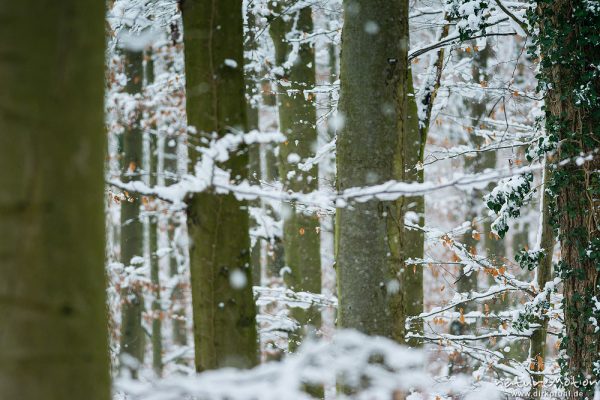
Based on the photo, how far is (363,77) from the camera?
4348mm

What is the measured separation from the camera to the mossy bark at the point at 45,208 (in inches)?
67.2

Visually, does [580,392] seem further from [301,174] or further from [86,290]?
[86,290]

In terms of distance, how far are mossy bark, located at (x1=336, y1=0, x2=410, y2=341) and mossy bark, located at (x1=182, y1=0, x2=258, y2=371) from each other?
1.13 metres

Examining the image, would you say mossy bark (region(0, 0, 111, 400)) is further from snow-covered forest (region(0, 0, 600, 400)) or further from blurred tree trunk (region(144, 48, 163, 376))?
blurred tree trunk (region(144, 48, 163, 376))

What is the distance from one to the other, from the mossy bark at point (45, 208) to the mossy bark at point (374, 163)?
267cm

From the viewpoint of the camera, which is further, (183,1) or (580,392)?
(580,392)

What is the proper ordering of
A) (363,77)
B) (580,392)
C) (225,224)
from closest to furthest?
(225,224) < (363,77) < (580,392)

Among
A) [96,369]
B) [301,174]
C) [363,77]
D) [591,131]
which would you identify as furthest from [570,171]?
[96,369]

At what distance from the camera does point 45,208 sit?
1.74m

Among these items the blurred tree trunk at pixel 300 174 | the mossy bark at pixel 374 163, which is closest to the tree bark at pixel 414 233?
the blurred tree trunk at pixel 300 174

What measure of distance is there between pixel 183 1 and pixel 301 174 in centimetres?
540

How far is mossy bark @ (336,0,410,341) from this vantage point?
4289 mm

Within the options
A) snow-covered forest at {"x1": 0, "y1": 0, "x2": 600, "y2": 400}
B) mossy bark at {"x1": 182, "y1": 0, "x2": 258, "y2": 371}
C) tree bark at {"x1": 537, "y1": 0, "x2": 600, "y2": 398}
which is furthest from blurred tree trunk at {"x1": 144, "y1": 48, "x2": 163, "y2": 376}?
mossy bark at {"x1": 182, "y1": 0, "x2": 258, "y2": 371}

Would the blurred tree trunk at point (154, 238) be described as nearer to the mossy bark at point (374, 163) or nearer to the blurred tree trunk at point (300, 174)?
the blurred tree trunk at point (300, 174)
